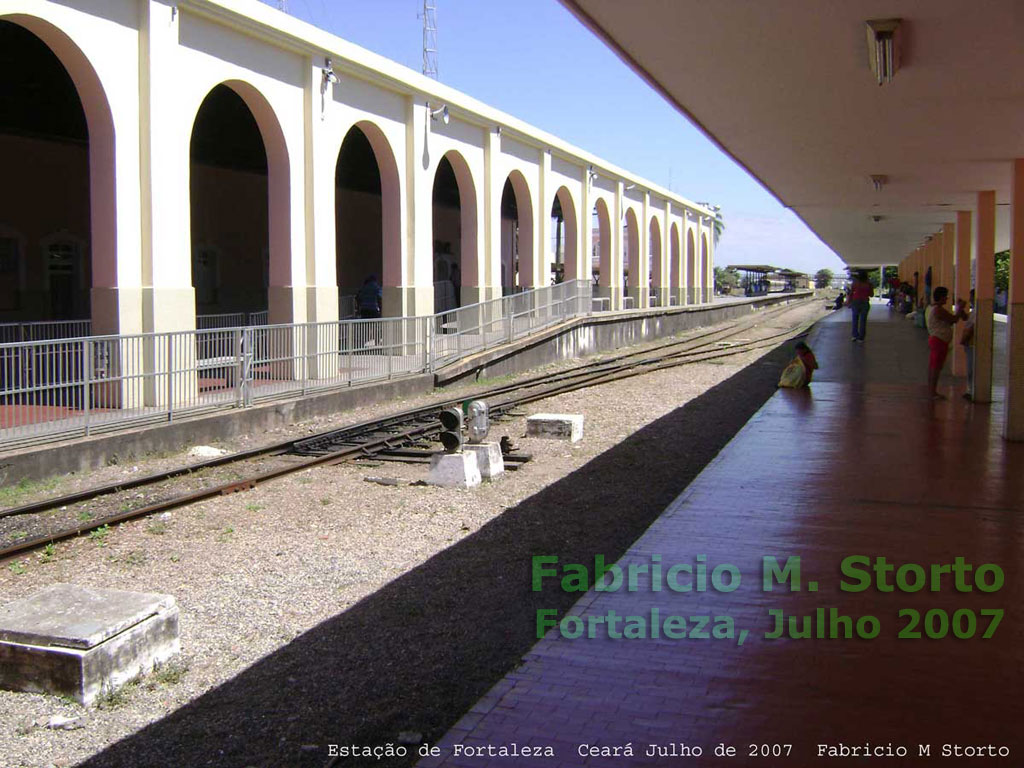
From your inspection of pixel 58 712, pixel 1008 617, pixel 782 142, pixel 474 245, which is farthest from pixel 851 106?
pixel 474 245

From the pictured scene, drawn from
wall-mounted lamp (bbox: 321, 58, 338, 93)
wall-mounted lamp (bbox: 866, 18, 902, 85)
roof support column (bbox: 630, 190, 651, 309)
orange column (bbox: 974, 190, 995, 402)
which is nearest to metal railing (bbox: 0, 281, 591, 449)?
wall-mounted lamp (bbox: 321, 58, 338, 93)

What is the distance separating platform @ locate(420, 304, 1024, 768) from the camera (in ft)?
11.9

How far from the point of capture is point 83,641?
501 cm

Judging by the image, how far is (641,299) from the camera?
38438 mm

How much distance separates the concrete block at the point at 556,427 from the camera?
13312 mm

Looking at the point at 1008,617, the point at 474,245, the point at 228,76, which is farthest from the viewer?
the point at 474,245

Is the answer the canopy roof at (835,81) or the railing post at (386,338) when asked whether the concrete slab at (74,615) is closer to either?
the canopy roof at (835,81)

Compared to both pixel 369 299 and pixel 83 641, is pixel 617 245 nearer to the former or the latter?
pixel 369 299

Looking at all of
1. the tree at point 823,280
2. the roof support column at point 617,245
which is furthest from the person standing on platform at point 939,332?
the tree at point 823,280

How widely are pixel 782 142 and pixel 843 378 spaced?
20.1ft

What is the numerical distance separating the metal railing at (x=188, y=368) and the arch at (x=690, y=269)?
99.8ft

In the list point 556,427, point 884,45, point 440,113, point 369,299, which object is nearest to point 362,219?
point 369,299

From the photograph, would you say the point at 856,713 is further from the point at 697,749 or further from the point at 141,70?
the point at 141,70

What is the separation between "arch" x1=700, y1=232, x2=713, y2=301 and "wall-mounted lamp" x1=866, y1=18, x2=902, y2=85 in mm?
47176
